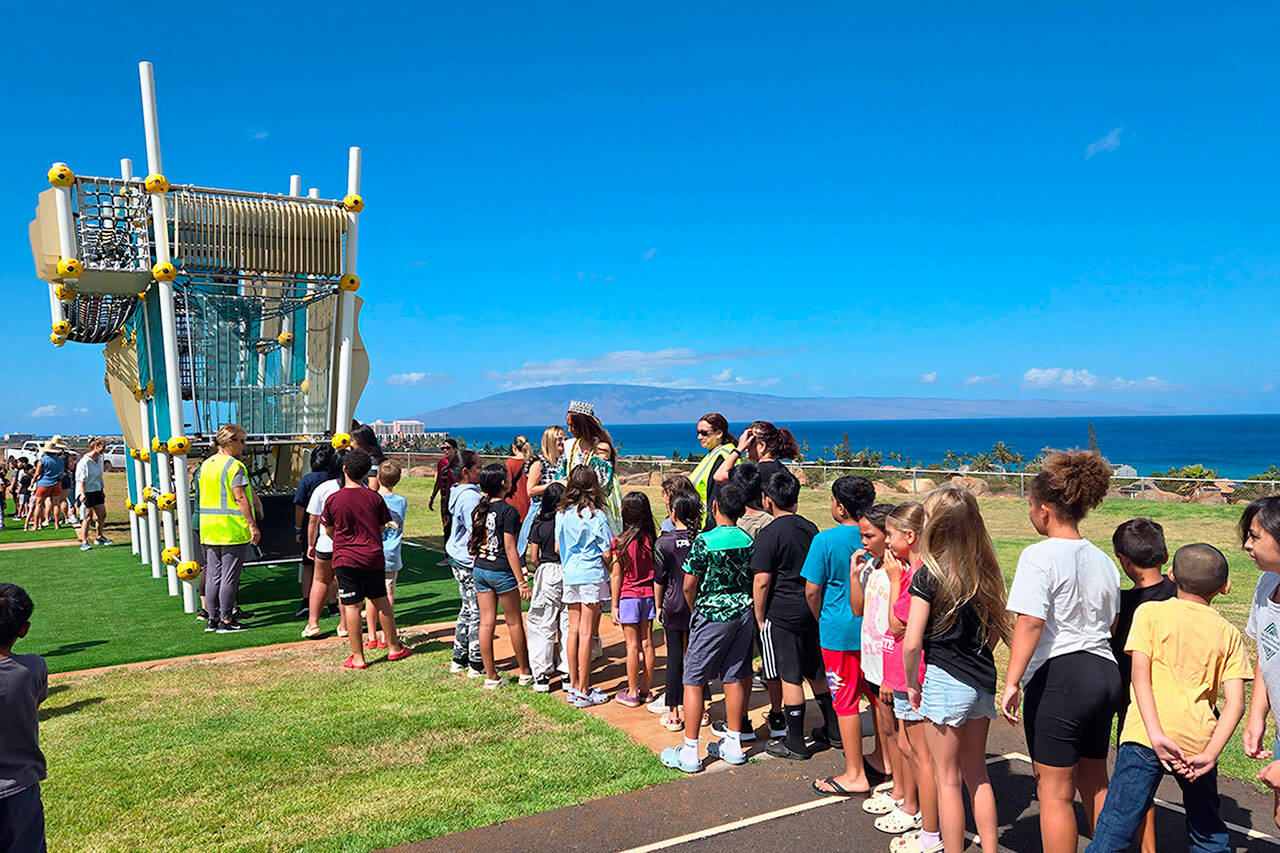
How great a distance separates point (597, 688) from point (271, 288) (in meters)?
6.44

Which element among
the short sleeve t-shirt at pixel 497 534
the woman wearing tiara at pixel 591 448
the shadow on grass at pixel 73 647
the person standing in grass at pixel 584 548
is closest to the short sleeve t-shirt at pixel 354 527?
the short sleeve t-shirt at pixel 497 534

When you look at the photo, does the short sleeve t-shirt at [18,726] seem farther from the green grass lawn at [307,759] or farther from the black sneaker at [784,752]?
the black sneaker at [784,752]

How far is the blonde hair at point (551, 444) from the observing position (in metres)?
7.36

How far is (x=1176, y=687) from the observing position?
130 inches

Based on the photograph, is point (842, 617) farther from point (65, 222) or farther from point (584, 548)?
point (65, 222)

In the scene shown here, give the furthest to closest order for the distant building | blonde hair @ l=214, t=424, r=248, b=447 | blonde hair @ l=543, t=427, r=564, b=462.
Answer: the distant building
blonde hair @ l=214, t=424, r=248, b=447
blonde hair @ l=543, t=427, r=564, b=462

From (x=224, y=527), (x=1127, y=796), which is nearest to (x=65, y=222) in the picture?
(x=224, y=527)

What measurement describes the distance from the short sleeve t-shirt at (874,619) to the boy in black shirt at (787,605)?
0.58 meters

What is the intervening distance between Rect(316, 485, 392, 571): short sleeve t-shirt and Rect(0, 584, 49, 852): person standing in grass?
12.7 feet

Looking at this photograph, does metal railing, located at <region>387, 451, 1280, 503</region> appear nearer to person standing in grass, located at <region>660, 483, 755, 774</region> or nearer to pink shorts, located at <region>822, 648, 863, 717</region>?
person standing in grass, located at <region>660, 483, 755, 774</region>

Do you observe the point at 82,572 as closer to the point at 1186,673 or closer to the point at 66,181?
the point at 66,181

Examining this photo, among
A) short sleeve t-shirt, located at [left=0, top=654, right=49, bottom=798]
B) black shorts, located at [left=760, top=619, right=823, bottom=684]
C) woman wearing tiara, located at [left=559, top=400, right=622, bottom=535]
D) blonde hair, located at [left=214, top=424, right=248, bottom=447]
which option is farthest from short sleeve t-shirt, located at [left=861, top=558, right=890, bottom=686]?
blonde hair, located at [left=214, top=424, right=248, bottom=447]

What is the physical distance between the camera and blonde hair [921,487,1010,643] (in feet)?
11.3

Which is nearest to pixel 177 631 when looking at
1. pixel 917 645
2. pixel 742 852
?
pixel 742 852
